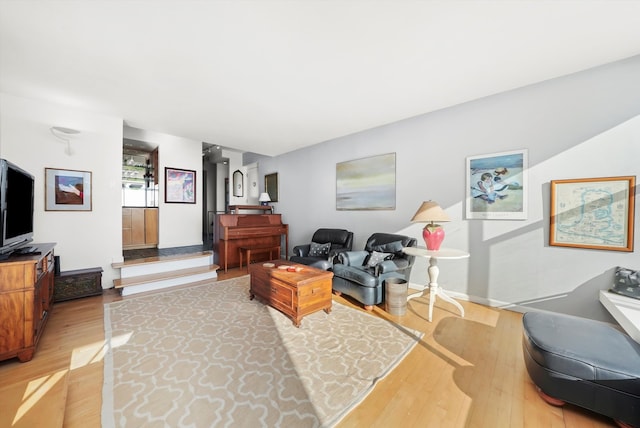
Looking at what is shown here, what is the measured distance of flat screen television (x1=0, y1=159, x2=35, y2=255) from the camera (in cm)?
209

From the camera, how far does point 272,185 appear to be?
6777mm

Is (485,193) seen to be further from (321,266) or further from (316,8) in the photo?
(316,8)

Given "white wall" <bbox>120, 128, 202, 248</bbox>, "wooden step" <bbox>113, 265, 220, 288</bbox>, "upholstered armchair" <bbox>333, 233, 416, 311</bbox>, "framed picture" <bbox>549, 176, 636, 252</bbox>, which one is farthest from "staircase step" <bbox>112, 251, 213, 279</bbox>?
"framed picture" <bbox>549, 176, 636, 252</bbox>

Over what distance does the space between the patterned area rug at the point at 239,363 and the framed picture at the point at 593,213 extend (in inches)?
81.6

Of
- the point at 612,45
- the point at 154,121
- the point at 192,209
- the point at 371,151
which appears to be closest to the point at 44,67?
the point at 154,121

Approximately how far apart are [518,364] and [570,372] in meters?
0.62

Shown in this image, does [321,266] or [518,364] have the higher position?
[321,266]

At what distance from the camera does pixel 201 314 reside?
9.76 feet

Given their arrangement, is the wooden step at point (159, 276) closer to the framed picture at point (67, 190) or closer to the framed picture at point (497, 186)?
the framed picture at point (67, 190)

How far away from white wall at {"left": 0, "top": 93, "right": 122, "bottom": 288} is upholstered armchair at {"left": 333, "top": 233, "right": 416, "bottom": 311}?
3772 mm

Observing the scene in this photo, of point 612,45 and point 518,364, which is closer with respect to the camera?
point 518,364

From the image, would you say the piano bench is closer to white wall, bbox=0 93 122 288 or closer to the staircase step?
the staircase step

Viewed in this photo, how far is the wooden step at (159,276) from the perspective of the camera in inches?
145

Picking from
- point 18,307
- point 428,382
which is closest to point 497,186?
point 428,382
